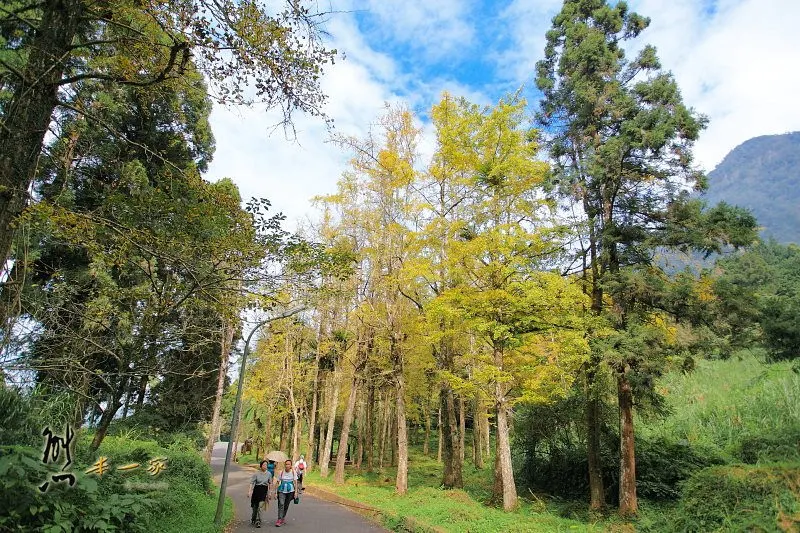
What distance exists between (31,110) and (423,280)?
1344 cm

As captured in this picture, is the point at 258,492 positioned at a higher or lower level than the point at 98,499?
lower

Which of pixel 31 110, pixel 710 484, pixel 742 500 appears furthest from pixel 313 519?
pixel 31 110

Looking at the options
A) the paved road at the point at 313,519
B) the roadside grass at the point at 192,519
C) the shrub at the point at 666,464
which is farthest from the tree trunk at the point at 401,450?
the shrub at the point at 666,464

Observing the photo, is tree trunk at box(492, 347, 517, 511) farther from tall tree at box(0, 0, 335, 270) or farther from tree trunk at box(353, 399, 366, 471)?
tree trunk at box(353, 399, 366, 471)

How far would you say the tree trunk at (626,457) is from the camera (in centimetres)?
1142

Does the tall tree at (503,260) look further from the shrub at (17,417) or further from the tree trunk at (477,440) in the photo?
the tree trunk at (477,440)

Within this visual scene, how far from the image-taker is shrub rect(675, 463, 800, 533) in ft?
21.8

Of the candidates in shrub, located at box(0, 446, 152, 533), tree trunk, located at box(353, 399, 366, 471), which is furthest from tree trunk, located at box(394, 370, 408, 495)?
shrub, located at box(0, 446, 152, 533)

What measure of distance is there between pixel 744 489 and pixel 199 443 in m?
20.7

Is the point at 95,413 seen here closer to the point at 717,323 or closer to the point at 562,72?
the point at 717,323

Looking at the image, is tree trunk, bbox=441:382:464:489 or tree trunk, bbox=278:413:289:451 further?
tree trunk, bbox=278:413:289:451

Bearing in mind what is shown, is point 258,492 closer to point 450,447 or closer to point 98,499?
point 98,499

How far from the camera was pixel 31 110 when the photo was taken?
4391mm

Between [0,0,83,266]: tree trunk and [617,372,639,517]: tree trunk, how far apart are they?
12.1 meters
